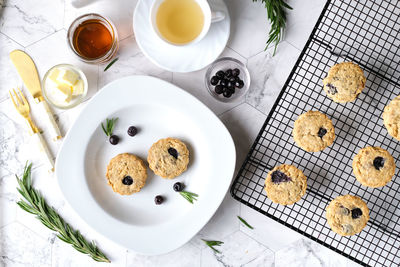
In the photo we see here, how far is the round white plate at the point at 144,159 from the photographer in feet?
7.54

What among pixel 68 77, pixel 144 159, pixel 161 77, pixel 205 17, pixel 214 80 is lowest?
pixel 144 159

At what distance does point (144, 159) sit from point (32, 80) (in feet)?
2.54

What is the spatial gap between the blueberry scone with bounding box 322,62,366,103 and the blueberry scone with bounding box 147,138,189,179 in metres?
0.84

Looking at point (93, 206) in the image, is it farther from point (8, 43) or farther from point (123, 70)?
point (8, 43)

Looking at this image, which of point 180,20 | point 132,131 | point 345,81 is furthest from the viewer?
point 132,131

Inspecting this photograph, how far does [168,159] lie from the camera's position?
231cm

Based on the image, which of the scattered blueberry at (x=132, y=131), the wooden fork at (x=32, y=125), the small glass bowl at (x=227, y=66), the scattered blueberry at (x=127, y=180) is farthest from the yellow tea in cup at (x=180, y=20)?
the wooden fork at (x=32, y=125)

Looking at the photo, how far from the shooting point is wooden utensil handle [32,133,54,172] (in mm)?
2424

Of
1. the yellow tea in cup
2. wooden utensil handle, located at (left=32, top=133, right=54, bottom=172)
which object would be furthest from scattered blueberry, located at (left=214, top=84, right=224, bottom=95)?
wooden utensil handle, located at (left=32, top=133, right=54, bottom=172)

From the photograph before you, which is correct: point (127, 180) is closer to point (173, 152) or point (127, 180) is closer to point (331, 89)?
point (173, 152)

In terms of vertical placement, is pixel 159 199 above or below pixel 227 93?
below

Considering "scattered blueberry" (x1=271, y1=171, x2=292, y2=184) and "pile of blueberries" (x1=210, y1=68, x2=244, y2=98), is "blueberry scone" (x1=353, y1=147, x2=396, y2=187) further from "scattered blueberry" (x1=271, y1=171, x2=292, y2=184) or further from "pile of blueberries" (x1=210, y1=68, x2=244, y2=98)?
"pile of blueberries" (x1=210, y1=68, x2=244, y2=98)

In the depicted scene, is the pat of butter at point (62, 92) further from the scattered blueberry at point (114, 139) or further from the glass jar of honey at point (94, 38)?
the scattered blueberry at point (114, 139)

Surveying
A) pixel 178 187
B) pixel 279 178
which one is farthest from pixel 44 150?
pixel 279 178
